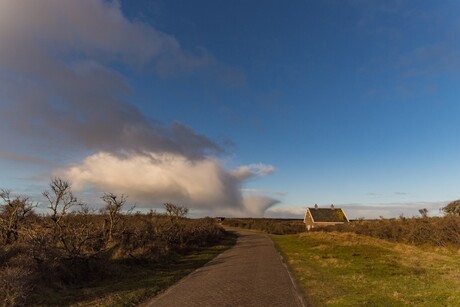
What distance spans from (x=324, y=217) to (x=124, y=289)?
89420 mm

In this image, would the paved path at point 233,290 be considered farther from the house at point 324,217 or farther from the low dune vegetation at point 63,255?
the house at point 324,217

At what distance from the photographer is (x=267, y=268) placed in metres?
21.0

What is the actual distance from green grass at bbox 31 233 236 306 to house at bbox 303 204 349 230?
79.8 metres

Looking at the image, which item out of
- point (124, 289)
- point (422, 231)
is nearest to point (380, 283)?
point (124, 289)

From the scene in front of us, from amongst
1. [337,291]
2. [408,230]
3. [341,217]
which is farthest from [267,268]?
[341,217]

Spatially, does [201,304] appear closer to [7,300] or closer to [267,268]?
[7,300]

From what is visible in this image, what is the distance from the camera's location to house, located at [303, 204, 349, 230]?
96.1 metres

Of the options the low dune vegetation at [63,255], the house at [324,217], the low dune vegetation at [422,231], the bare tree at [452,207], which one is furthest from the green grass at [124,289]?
the house at [324,217]

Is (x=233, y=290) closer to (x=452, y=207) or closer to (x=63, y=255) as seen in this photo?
(x=63, y=255)

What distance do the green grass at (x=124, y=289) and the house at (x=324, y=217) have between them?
79818 mm

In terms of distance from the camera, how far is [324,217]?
321 feet

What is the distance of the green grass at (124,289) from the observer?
11.5 m

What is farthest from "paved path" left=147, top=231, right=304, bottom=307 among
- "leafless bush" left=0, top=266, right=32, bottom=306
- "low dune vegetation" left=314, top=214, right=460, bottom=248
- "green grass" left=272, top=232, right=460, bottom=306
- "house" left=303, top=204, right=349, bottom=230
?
"house" left=303, top=204, right=349, bottom=230

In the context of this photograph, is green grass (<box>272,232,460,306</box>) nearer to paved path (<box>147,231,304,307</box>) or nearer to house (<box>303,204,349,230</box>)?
paved path (<box>147,231,304,307</box>)
